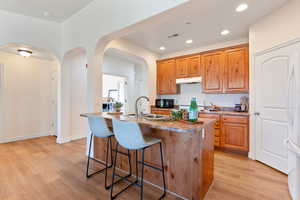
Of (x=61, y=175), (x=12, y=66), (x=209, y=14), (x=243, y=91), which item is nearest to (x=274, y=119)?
(x=243, y=91)

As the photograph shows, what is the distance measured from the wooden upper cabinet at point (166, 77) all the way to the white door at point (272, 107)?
220cm

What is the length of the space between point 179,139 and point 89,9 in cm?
313

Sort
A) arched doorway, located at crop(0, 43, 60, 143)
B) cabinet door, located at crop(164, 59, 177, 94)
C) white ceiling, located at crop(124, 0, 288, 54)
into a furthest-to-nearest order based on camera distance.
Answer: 1. cabinet door, located at crop(164, 59, 177, 94)
2. arched doorway, located at crop(0, 43, 60, 143)
3. white ceiling, located at crop(124, 0, 288, 54)

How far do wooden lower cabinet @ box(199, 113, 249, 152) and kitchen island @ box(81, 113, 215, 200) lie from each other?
5.16 feet

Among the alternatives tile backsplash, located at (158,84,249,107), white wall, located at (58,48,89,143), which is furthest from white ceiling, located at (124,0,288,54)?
white wall, located at (58,48,89,143)

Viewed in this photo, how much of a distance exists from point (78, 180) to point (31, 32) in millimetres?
3410

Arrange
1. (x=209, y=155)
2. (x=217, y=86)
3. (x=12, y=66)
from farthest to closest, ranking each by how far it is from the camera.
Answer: (x=12, y=66), (x=217, y=86), (x=209, y=155)

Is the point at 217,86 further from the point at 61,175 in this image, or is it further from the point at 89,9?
the point at 61,175

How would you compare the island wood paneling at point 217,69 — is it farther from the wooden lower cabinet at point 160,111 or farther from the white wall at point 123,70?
the white wall at point 123,70

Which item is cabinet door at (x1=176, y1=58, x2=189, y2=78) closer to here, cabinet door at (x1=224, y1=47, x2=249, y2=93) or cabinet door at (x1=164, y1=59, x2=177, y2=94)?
cabinet door at (x1=164, y1=59, x2=177, y2=94)

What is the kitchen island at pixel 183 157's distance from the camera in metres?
1.66

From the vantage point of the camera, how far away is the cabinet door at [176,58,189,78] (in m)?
4.32

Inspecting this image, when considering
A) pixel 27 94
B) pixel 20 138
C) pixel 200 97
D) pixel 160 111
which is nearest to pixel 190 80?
pixel 200 97

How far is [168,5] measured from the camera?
1.84 m
